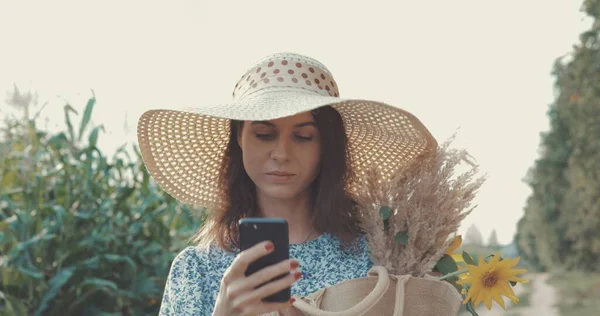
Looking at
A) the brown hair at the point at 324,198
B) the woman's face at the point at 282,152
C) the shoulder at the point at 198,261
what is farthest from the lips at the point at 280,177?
the shoulder at the point at 198,261

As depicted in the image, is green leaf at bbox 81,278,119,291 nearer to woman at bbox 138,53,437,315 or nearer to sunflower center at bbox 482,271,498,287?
woman at bbox 138,53,437,315

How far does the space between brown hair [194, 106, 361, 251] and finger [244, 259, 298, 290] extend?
0.48m

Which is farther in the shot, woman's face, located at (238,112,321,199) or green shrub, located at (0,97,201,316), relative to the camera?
green shrub, located at (0,97,201,316)

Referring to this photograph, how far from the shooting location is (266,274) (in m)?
Answer: 1.50

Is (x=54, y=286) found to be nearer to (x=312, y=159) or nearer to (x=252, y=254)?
(x=312, y=159)

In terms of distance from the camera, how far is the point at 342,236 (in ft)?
6.47

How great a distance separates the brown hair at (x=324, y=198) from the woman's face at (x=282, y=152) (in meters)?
0.06

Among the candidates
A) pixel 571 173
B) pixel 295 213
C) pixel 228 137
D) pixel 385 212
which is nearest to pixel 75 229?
pixel 228 137

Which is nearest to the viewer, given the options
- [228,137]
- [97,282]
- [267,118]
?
[267,118]

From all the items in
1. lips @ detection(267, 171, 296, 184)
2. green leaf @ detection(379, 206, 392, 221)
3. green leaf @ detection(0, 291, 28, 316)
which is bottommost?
green leaf @ detection(0, 291, 28, 316)

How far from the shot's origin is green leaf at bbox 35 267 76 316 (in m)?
3.66

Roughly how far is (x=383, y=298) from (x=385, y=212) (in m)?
0.21

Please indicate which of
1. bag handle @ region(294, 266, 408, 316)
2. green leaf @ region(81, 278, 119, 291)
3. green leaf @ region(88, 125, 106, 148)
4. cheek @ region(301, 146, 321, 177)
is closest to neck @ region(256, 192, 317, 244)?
cheek @ region(301, 146, 321, 177)

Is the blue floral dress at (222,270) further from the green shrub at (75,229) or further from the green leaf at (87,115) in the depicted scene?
the green leaf at (87,115)
